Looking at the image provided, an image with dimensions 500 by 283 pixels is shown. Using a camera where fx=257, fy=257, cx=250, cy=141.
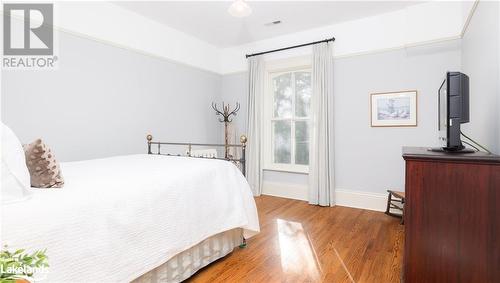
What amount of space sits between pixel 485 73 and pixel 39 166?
306cm

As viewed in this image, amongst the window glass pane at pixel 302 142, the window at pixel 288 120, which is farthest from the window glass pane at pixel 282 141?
the window glass pane at pixel 302 142

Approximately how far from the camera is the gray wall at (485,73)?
1744 mm

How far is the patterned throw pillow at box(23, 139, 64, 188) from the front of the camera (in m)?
1.31

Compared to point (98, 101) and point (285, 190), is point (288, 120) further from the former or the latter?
point (98, 101)

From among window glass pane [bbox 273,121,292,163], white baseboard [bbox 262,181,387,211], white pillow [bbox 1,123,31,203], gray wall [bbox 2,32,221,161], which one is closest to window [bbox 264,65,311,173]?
window glass pane [bbox 273,121,292,163]

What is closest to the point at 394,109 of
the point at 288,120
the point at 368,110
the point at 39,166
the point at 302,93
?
the point at 368,110

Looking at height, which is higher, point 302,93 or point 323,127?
point 302,93

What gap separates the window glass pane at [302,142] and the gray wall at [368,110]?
1.81 feet

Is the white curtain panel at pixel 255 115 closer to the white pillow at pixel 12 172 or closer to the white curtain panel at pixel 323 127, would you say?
the white curtain panel at pixel 323 127

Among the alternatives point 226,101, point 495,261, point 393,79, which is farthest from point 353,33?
point 495,261

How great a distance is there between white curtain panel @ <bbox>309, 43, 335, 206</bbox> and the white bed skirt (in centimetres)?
180

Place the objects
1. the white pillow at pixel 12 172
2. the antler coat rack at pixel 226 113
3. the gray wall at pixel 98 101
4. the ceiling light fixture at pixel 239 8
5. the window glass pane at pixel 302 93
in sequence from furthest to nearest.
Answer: the antler coat rack at pixel 226 113, the window glass pane at pixel 302 93, the gray wall at pixel 98 101, the ceiling light fixture at pixel 239 8, the white pillow at pixel 12 172

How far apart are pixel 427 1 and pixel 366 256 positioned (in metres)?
3.06

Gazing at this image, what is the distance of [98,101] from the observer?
3.02 metres
